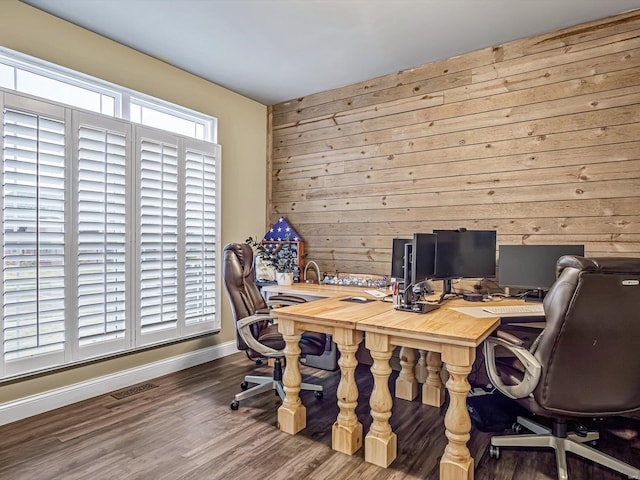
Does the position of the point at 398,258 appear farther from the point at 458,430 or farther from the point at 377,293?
the point at 458,430

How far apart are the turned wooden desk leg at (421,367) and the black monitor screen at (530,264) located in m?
0.87

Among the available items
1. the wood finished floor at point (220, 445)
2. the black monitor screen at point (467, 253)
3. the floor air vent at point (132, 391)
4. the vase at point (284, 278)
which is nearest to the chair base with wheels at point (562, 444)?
the wood finished floor at point (220, 445)

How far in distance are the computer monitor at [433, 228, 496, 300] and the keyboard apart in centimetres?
44

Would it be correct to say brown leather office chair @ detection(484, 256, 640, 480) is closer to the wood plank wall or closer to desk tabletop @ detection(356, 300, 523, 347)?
desk tabletop @ detection(356, 300, 523, 347)

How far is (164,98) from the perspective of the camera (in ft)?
11.8

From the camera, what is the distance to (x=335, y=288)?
384 cm

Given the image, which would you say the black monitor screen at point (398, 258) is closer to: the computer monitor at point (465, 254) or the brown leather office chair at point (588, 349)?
the computer monitor at point (465, 254)

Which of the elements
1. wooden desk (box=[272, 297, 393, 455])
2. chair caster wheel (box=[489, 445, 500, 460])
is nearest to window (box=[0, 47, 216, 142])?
wooden desk (box=[272, 297, 393, 455])

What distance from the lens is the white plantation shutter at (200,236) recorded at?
146 inches

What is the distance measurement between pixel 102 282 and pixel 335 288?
2.01 metres

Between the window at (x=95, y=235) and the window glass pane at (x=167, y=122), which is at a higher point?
the window glass pane at (x=167, y=122)

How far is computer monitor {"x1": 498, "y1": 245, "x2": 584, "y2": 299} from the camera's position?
2.86 meters

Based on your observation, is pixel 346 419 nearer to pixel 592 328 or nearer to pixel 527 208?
pixel 592 328

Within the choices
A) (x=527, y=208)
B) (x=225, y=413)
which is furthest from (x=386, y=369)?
(x=527, y=208)
